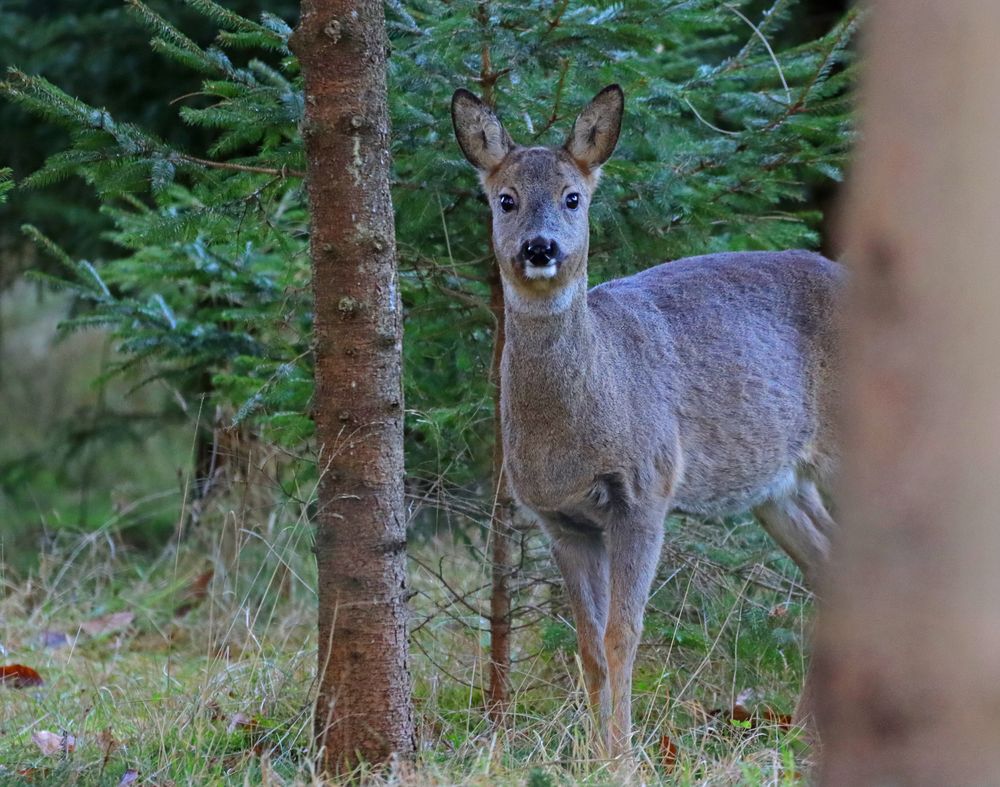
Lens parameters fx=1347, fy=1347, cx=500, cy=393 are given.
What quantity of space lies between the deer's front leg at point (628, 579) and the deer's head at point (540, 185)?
1.01m

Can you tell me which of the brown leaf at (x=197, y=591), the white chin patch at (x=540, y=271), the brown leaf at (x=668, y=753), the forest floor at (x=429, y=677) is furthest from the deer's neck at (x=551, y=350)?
the brown leaf at (x=197, y=591)

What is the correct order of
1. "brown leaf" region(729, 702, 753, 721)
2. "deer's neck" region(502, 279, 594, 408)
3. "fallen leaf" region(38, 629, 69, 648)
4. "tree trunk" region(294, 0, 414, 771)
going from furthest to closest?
"fallen leaf" region(38, 629, 69, 648) < "brown leaf" region(729, 702, 753, 721) < "deer's neck" region(502, 279, 594, 408) < "tree trunk" region(294, 0, 414, 771)

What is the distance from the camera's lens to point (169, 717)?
4938 millimetres

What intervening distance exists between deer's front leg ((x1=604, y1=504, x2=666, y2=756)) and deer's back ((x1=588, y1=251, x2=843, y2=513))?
38 centimetres

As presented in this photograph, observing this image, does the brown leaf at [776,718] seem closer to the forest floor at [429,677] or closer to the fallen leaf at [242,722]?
the forest floor at [429,677]

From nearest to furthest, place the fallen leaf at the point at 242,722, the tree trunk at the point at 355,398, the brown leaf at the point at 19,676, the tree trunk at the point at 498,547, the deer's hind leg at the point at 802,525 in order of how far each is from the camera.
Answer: the tree trunk at the point at 355,398 → the fallen leaf at the point at 242,722 → the tree trunk at the point at 498,547 → the brown leaf at the point at 19,676 → the deer's hind leg at the point at 802,525

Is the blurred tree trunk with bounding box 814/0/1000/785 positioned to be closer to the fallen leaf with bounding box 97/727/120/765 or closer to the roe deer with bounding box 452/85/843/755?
the roe deer with bounding box 452/85/843/755

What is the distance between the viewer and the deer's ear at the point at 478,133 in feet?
17.4

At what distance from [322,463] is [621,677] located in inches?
62.1

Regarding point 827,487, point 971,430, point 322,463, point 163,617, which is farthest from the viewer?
point 163,617

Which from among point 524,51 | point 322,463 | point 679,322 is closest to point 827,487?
point 679,322

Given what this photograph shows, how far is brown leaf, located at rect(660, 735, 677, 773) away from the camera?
Answer: 4.76 meters

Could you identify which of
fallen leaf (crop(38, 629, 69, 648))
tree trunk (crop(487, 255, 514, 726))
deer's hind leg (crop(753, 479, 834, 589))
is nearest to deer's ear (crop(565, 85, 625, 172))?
tree trunk (crop(487, 255, 514, 726))

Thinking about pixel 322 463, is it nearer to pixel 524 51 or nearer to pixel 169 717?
pixel 169 717
